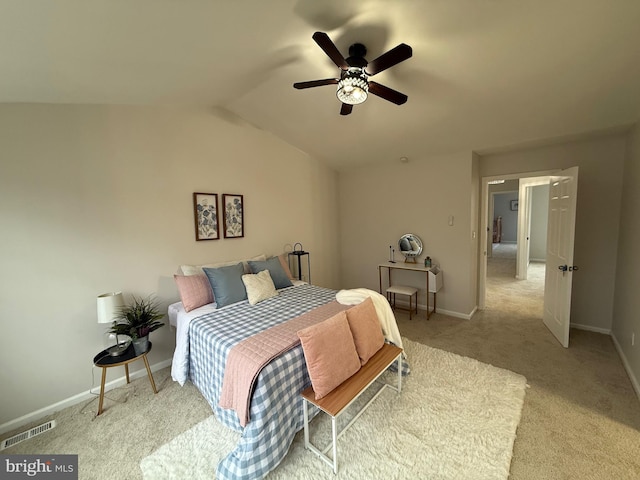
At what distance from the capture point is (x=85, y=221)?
224 cm

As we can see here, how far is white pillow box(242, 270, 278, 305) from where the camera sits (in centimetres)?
269

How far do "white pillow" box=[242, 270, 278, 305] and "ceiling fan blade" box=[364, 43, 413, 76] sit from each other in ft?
7.01

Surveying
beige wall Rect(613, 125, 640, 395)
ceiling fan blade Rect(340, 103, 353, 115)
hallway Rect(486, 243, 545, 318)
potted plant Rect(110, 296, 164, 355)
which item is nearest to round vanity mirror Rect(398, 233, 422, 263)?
hallway Rect(486, 243, 545, 318)

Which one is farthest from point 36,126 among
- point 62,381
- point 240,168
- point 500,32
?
point 500,32

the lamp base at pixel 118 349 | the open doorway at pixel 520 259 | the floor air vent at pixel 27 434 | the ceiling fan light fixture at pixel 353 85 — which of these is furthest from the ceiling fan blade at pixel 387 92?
the floor air vent at pixel 27 434

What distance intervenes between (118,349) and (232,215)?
174 cm

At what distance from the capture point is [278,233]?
151 inches

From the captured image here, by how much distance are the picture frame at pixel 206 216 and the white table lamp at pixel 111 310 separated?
0.98m

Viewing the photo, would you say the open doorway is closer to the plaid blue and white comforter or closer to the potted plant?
the plaid blue and white comforter

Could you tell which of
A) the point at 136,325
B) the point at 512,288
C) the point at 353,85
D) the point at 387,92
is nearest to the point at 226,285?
the point at 136,325

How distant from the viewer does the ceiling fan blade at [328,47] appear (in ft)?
4.51

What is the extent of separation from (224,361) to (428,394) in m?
1.66

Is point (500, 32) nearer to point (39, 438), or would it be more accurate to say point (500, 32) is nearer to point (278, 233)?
point (278, 233)

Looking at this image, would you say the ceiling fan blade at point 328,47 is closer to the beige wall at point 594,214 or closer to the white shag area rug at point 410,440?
the white shag area rug at point 410,440
